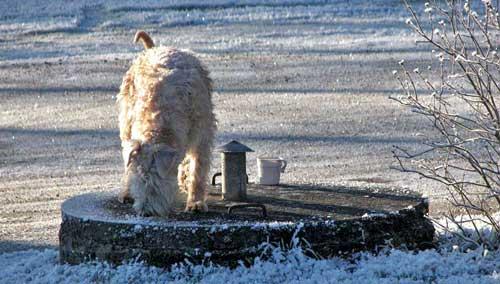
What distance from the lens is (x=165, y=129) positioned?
7836mm

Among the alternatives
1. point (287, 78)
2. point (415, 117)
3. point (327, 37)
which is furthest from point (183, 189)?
point (327, 37)

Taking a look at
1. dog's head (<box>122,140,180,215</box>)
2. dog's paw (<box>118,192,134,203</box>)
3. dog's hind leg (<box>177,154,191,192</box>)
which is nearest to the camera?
dog's head (<box>122,140,180,215</box>)

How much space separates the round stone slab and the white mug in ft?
2.61

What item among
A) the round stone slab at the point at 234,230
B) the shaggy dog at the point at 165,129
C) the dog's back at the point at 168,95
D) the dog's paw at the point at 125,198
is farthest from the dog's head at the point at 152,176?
the dog's paw at the point at 125,198

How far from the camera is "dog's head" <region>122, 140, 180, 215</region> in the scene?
7.46 m

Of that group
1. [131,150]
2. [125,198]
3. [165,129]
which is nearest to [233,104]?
[125,198]

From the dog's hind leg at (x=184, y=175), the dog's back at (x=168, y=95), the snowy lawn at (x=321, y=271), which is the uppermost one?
the dog's back at (x=168, y=95)

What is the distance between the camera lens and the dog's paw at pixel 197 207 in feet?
26.5

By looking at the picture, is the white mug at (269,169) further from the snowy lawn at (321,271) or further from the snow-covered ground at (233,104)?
the snowy lawn at (321,271)

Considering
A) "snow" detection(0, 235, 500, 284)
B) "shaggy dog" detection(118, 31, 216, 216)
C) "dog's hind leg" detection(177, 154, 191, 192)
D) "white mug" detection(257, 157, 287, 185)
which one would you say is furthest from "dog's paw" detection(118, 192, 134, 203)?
"white mug" detection(257, 157, 287, 185)

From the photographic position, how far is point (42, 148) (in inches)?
568

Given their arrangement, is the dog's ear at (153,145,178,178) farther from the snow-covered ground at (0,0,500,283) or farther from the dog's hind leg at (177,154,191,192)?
the dog's hind leg at (177,154,191,192)

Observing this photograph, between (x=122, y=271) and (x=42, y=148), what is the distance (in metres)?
7.43

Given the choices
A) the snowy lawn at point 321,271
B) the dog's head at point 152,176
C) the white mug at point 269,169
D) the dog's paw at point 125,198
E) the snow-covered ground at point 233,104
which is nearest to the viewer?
the snowy lawn at point 321,271
